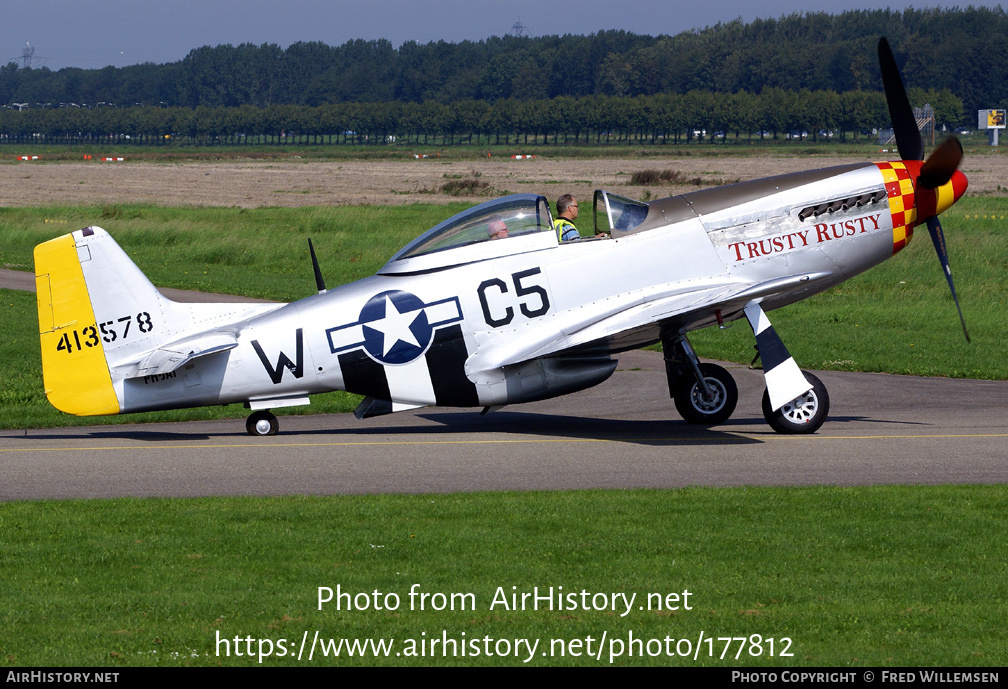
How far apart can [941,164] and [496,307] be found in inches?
224

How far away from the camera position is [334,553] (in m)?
8.75

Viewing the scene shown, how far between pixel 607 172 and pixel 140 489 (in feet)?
329

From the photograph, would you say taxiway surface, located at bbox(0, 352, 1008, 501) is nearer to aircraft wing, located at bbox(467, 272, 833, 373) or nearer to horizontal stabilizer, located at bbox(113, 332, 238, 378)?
horizontal stabilizer, located at bbox(113, 332, 238, 378)

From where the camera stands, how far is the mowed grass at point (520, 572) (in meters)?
6.85

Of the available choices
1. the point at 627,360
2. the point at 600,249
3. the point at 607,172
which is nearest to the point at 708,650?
the point at 600,249

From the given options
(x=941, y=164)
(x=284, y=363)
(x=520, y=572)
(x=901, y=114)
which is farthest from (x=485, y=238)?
(x=520, y=572)

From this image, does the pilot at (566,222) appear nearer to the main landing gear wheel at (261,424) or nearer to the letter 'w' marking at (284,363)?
the letter 'w' marking at (284,363)

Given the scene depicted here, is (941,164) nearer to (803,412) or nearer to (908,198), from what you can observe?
(908,198)

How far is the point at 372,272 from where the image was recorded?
107ft

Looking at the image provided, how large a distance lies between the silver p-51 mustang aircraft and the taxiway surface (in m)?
0.63

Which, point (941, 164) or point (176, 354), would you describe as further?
point (941, 164)

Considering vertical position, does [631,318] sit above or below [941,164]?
below

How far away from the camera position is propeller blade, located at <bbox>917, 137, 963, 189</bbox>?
45.2ft

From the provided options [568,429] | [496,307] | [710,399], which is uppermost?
[496,307]
